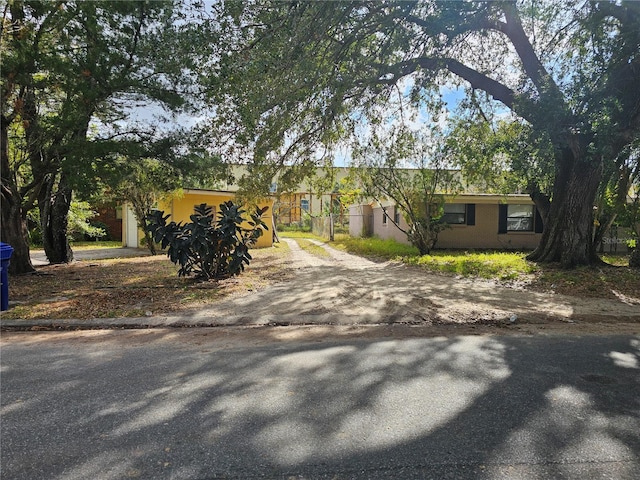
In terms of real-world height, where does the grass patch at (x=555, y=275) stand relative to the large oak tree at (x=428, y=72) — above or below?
below

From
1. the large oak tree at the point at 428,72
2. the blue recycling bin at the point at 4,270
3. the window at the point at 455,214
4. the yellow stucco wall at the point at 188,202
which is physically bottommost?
the blue recycling bin at the point at 4,270

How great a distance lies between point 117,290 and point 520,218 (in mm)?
16838

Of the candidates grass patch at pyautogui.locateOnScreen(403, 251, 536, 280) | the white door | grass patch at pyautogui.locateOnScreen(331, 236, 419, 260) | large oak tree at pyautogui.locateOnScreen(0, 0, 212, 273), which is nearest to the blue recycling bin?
large oak tree at pyautogui.locateOnScreen(0, 0, 212, 273)

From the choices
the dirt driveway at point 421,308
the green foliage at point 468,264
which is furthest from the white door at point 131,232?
the dirt driveway at point 421,308

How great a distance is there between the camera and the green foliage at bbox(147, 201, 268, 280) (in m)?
8.73

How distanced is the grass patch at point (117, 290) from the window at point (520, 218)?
11.7 m

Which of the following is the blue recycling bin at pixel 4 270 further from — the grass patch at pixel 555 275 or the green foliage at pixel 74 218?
the green foliage at pixel 74 218

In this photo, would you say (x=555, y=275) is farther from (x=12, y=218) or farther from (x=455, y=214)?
(x=12, y=218)

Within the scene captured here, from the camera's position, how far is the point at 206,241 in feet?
28.6

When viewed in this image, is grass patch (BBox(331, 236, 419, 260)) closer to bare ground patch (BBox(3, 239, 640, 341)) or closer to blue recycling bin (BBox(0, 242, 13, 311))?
bare ground patch (BBox(3, 239, 640, 341))

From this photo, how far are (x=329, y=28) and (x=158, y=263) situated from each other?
932 centimetres

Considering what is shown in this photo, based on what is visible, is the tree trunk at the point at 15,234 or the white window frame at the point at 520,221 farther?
the white window frame at the point at 520,221

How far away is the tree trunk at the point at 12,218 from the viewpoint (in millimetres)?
10289

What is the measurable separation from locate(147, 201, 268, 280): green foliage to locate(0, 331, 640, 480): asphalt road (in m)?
4.08
